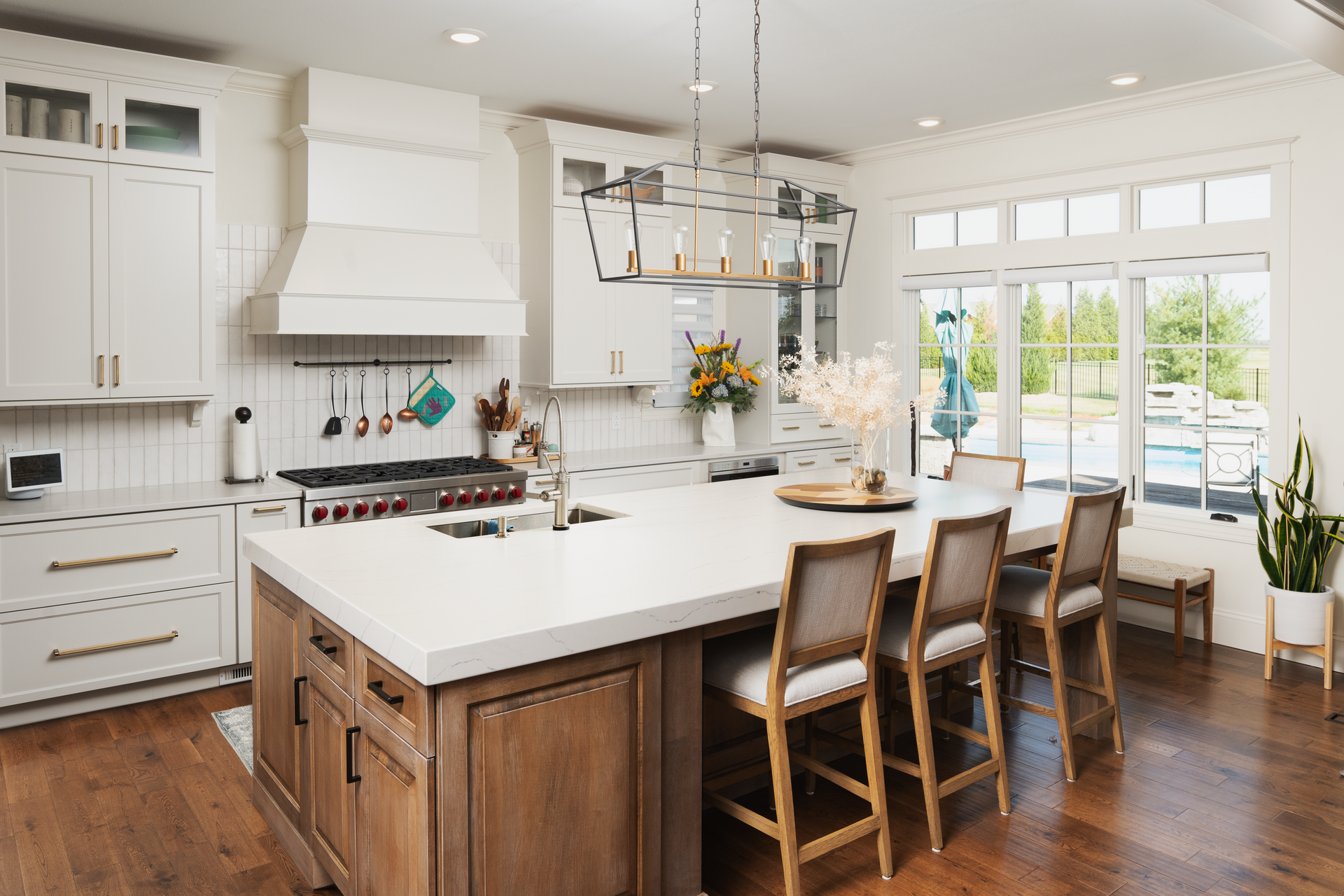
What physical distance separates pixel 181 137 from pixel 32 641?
7.09ft

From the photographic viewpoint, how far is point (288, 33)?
3887mm

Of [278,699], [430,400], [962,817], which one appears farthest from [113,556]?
[962,817]

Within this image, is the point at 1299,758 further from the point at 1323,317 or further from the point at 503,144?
the point at 503,144

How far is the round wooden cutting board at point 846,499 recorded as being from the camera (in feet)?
11.6

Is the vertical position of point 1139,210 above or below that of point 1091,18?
below

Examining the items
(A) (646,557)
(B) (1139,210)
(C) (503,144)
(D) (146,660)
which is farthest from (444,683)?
(B) (1139,210)

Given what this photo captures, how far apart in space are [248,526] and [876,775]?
9.45ft

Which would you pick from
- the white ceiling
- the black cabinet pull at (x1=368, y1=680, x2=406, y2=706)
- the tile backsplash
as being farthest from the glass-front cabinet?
the black cabinet pull at (x1=368, y1=680, x2=406, y2=706)

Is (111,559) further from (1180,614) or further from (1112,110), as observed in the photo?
(1112,110)

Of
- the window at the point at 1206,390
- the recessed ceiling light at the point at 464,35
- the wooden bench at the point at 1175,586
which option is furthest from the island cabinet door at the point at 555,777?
the window at the point at 1206,390

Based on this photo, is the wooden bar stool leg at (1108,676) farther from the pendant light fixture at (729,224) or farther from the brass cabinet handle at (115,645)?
the brass cabinet handle at (115,645)

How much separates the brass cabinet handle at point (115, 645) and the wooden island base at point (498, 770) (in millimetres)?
1608

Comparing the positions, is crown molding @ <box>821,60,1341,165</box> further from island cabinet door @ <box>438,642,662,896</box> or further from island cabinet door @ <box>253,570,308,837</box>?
island cabinet door @ <box>253,570,308,837</box>

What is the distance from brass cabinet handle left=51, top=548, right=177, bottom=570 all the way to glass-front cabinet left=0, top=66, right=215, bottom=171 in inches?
63.8
